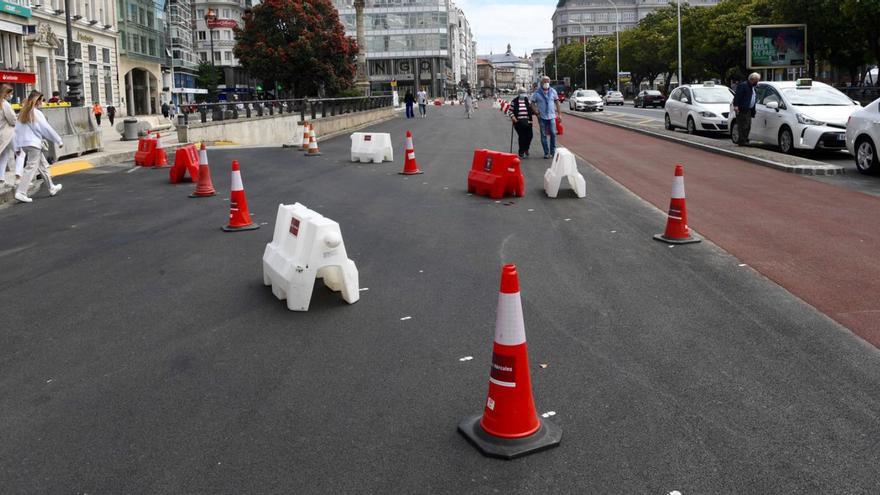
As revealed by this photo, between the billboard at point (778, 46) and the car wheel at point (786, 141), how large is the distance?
21.7 m

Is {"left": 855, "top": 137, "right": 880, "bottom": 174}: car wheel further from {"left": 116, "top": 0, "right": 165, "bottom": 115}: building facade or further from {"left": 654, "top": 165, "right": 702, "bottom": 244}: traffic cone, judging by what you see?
{"left": 116, "top": 0, "right": 165, "bottom": 115}: building facade

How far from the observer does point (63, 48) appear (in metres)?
53.0

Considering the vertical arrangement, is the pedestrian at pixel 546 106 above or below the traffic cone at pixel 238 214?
above

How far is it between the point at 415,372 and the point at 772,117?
16.8 metres

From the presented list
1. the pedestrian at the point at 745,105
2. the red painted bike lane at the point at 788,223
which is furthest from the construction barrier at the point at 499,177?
the pedestrian at the point at 745,105

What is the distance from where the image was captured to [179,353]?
556 cm

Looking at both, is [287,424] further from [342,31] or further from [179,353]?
[342,31]

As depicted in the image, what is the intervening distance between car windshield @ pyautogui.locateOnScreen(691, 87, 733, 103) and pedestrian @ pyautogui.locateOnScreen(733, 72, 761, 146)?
20.1ft

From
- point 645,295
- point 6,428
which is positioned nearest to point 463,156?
point 645,295

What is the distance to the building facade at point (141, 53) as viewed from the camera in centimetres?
6581

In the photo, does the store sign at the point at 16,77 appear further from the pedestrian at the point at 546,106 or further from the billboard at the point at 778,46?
the billboard at the point at 778,46

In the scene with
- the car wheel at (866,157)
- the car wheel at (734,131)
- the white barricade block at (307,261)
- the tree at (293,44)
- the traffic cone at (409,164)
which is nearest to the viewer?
the white barricade block at (307,261)

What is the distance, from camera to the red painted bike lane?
270 inches

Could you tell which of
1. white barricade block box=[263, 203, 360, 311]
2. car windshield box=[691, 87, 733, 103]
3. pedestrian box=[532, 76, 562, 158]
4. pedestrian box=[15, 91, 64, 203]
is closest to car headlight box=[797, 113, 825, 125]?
pedestrian box=[532, 76, 562, 158]
